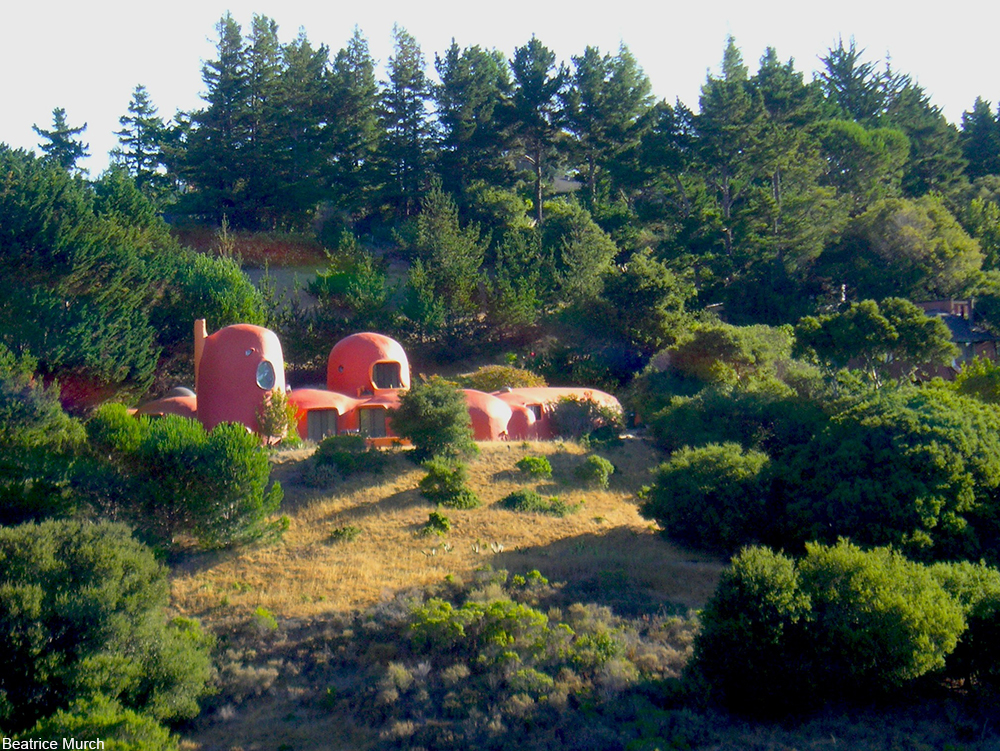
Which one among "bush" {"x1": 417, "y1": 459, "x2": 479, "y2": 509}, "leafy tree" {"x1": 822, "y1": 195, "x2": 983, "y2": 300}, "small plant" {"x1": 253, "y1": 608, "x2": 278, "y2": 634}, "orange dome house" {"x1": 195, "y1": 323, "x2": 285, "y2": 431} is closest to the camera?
"small plant" {"x1": 253, "y1": 608, "x2": 278, "y2": 634}

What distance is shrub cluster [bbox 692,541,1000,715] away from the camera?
1251 centimetres

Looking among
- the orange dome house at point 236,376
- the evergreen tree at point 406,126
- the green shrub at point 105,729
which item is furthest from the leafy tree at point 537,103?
the green shrub at point 105,729

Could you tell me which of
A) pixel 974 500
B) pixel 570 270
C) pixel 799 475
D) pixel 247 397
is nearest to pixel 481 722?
pixel 799 475

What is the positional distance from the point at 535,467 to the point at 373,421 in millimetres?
6796

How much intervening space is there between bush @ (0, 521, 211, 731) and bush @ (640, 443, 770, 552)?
10567 mm

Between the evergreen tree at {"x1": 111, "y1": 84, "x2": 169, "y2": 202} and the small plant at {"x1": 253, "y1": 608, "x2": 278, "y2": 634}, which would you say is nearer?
Answer: the small plant at {"x1": 253, "y1": 608, "x2": 278, "y2": 634}

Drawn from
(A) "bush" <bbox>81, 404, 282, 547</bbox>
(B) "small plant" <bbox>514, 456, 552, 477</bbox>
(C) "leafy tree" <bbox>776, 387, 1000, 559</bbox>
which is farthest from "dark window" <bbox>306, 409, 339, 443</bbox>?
(C) "leafy tree" <bbox>776, 387, 1000, 559</bbox>

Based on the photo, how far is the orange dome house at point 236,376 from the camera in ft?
82.3

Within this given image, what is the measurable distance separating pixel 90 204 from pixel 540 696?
26.0 meters

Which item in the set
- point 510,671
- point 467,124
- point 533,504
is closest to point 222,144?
point 467,124

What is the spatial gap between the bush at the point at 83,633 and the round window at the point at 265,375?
11.0 m

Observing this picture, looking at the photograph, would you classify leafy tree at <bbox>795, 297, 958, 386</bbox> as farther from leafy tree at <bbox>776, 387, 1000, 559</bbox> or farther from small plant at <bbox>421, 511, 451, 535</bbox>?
small plant at <bbox>421, 511, 451, 535</bbox>

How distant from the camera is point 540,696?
1327cm

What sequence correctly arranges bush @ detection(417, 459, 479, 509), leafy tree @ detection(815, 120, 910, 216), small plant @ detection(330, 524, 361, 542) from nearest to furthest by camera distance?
small plant @ detection(330, 524, 361, 542), bush @ detection(417, 459, 479, 509), leafy tree @ detection(815, 120, 910, 216)
